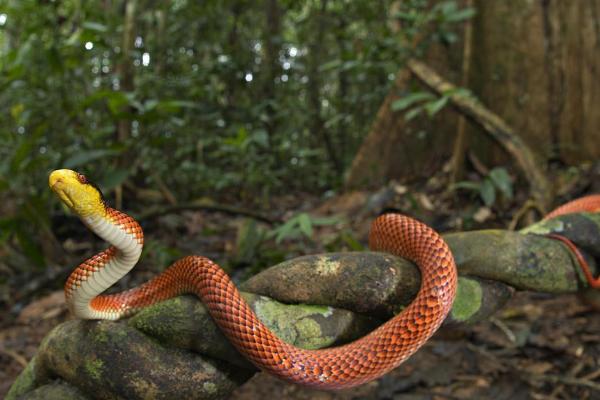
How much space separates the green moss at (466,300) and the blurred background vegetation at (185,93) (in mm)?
2376

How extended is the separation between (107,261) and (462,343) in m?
2.27

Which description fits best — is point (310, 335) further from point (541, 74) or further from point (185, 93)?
point (185, 93)

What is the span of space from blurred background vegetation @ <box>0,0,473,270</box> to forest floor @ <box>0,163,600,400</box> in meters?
0.45

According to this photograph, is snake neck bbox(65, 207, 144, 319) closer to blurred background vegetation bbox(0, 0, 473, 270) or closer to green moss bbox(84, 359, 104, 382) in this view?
green moss bbox(84, 359, 104, 382)

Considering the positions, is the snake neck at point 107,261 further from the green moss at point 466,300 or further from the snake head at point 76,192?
the green moss at point 466,300

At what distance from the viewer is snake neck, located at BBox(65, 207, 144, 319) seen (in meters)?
1.17

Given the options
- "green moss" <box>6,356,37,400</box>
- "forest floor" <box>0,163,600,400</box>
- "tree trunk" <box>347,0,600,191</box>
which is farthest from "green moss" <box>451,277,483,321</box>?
"tree trunk" <box>347,0,600,191</box>

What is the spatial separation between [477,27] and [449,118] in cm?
94

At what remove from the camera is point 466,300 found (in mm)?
1536

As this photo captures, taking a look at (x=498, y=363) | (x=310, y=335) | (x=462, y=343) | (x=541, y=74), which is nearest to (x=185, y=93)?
(x=541, y=74)

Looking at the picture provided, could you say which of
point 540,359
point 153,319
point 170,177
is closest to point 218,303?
point 153,319

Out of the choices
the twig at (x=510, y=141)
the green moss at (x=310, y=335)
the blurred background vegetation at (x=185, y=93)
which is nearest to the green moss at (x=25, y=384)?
the green moss at (x=310, y=335)

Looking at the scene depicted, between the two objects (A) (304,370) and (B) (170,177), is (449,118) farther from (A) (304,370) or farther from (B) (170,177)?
(A) (304,370)

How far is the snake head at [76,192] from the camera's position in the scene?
44.2 inches
